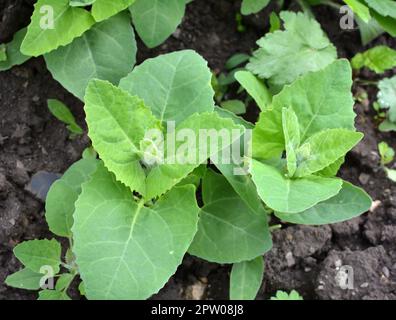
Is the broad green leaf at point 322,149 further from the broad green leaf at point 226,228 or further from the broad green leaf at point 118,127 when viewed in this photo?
the broad green leaf at point 118,127

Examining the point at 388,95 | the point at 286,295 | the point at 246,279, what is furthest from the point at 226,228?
the point at 388,95

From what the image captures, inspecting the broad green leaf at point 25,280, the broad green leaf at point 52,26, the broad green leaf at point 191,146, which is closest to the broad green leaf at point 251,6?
the broad green leaf at point 52,26

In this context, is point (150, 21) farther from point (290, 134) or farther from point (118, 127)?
point (290, 134)

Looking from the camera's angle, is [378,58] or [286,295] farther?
[378,58]

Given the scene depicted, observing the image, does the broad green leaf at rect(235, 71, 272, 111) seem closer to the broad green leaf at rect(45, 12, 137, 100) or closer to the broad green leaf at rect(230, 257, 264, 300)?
the broad green leaf at rect(45, 12, 137, 100)
